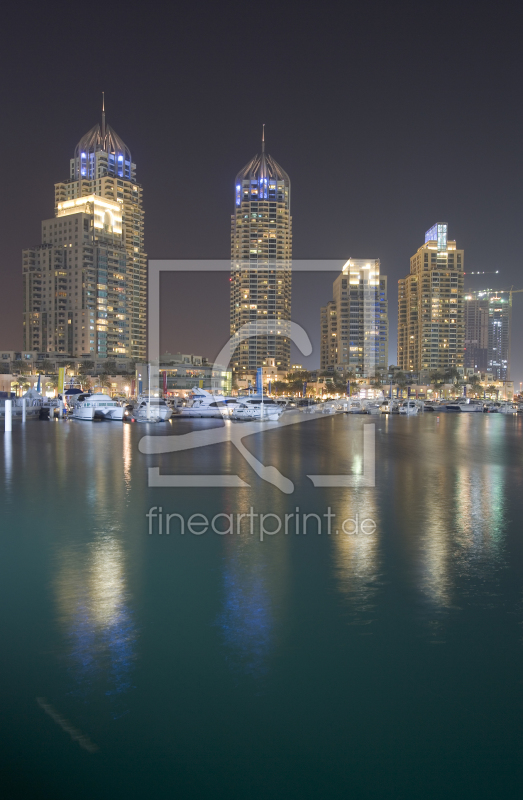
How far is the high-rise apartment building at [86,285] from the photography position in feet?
523

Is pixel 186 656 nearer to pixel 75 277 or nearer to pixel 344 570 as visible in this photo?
pixel 344 570

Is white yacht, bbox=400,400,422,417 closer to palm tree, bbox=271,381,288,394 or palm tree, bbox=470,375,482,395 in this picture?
palm tree, bbox=271,381,288,394

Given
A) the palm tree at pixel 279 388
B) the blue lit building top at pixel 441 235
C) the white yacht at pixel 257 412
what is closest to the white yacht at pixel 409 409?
the white yacht at pixel 257 412

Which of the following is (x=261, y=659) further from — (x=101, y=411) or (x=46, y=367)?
(x=46, y=367)

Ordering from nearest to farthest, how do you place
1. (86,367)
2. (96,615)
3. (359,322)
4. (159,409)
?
(96,615) < (159,409) < (86,367) < (359,322)

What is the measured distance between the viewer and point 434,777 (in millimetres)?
3797

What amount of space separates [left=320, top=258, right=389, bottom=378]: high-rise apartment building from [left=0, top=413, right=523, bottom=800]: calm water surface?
176 m

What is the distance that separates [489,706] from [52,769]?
310cm

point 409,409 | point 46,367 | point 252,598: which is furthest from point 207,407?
point 46,367

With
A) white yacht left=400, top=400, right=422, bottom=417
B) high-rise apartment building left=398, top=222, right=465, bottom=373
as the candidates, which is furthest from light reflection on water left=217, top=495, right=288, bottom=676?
high-rise apartment building left=398, top=222, right=465, bottom=373

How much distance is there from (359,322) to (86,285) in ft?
267

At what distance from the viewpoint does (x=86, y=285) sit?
160 m

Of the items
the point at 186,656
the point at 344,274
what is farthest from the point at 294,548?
the point at 344,274

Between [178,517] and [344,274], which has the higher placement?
[344,274]
